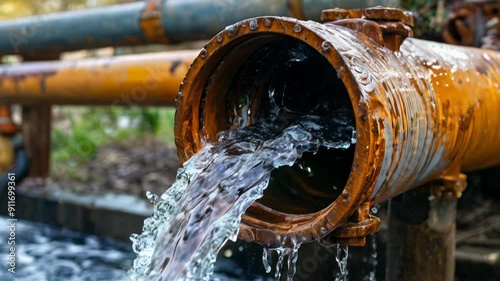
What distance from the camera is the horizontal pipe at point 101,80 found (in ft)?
7.87

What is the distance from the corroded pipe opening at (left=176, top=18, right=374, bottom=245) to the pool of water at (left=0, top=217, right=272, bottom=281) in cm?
147

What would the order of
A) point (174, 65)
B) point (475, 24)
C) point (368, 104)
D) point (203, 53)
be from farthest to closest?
Answer: point (174, 65)
point (475, 24)
point (203, 53)
point (368, 104)

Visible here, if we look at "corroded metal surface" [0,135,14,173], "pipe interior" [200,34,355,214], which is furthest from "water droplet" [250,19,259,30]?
"corroded metal surface" [0,135,14,173]

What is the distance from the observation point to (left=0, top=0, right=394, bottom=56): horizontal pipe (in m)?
2.79

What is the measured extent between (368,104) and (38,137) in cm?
379

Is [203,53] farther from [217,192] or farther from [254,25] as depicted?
[217,192]

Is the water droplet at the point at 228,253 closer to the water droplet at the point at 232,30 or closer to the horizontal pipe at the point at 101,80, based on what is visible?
the horizontal pipe at the point at 101,80

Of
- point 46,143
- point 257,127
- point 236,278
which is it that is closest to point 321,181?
point 257,127

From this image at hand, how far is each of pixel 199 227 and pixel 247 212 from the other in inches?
4.2

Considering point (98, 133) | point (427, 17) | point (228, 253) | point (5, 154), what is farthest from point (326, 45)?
point (98, 133)

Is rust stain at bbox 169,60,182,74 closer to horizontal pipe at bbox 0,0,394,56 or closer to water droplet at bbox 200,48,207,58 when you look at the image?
horizontal pipe at bbox 0,0,394,56

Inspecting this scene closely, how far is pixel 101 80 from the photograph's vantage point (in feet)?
8.73

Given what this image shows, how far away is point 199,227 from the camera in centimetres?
126

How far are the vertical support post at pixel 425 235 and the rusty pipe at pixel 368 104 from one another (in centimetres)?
19
